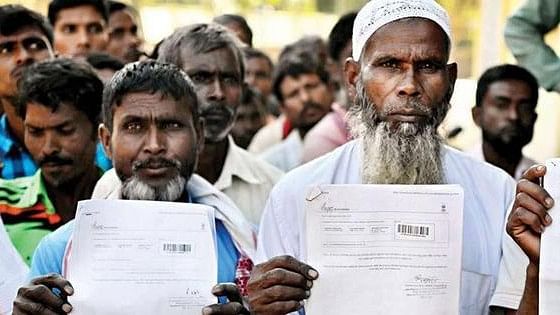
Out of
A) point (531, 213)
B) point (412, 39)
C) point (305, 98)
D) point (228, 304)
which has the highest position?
point (412, 39)

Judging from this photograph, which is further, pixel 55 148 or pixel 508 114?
pixel 508 114

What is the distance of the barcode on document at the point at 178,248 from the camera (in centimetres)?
346

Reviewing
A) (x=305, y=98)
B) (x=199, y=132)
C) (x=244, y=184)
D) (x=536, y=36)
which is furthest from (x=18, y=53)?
(x=305, y=98)

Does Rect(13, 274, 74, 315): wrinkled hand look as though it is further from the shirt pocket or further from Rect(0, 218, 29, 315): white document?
the shirt pocket

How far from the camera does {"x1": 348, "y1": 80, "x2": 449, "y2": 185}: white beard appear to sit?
368 centimetres

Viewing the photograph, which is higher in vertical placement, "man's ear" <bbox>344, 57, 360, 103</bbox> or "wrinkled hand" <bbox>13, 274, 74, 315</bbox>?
"man's ear" <bbox>344, 57, 360, 103</bbox>

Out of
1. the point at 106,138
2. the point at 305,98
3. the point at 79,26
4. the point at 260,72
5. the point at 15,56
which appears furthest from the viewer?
the point at 260,72

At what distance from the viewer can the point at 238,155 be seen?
5.37 meters

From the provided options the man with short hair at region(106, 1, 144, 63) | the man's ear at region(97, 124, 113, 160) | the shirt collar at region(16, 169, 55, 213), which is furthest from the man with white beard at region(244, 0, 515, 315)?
the man with short hair at region(106, 1, 144, 63)

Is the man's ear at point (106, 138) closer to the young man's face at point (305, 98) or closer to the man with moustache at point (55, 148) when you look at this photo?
the man with moustache at point (55, 148)

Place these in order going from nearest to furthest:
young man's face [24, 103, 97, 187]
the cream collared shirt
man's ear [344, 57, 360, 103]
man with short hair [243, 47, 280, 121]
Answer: man's ear [344, 57, 360, 103] → young man's face [24, 103, 97, 187] → the cream collared shirt → man with short hair [243, 47, 280, 121]

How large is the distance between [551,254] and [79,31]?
14.4 ft

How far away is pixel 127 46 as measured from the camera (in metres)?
7.32

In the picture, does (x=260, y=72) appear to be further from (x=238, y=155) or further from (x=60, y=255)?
(x=60, y=255)
